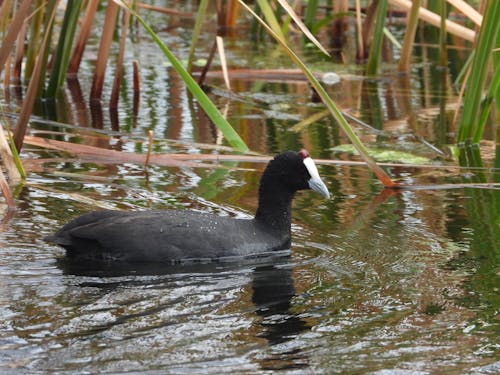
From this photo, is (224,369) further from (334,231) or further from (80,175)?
(80,175)

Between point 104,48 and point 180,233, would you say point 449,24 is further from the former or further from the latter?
point 180,233

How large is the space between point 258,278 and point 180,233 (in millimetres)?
462

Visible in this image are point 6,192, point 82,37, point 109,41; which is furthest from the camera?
point 82,37

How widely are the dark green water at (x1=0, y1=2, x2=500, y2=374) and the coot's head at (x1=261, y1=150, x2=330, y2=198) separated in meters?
0.28

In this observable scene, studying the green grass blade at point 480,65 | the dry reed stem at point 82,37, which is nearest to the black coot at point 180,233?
the green grass blade at point 480,65

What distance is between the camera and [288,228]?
5.68m

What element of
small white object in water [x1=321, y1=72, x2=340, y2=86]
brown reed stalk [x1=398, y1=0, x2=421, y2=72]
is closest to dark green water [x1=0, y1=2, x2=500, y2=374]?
Answer: brown reed stalk [x1=398, y1=0, x2=421, y2=72]

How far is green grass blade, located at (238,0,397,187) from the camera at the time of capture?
17.6 feet

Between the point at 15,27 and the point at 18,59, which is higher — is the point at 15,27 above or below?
above

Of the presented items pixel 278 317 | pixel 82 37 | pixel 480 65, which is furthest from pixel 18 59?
pixel 278 317

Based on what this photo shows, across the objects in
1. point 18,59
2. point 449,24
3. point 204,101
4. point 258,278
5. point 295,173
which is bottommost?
point 258,278

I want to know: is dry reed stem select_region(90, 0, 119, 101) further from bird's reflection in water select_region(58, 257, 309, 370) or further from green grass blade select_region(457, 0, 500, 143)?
bird's reflection in water select_region(58, 257, 309, 370)

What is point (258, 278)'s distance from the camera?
5086 mm

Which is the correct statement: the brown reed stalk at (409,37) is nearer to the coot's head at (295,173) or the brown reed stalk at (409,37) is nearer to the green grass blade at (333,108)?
the green grass blade at (333,108)
